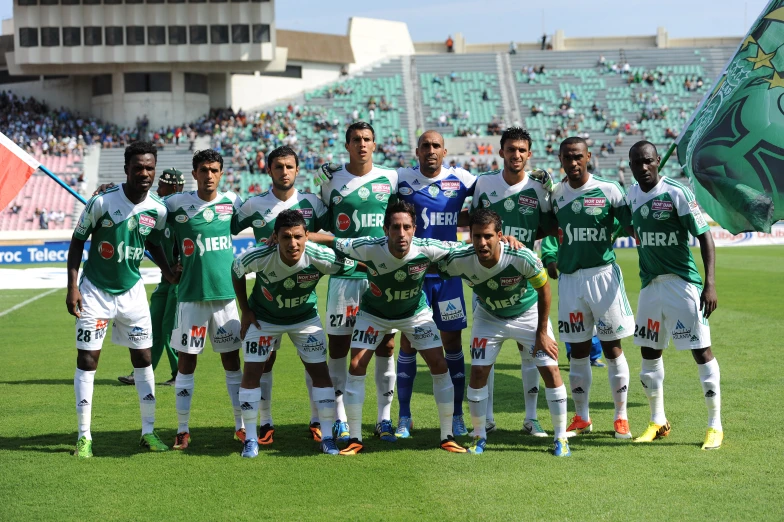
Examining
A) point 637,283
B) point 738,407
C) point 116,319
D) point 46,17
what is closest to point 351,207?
point 116,319

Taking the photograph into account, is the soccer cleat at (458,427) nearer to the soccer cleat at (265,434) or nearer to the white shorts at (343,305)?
the white shorts at (343,305)

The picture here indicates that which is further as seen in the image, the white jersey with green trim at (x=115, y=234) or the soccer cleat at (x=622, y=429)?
the soccer cleat at (x=622, y=429)

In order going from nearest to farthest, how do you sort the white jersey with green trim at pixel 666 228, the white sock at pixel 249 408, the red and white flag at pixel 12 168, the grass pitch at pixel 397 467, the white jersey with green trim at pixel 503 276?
the grass pitch at pixel 397 467, the white jersey with green trim at pixel 503 276, the white sock at pixel 249 408, the white jersey with green trim at pixel 666 228, the red and white flag at pixel 12 168

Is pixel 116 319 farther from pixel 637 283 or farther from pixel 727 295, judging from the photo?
pixel 637 283

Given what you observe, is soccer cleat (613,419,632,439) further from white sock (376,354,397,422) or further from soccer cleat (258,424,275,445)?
soccer cleat (258,424,275,445)

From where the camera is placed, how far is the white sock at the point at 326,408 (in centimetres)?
750

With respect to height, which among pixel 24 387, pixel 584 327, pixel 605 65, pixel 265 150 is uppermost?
pixel 605 65

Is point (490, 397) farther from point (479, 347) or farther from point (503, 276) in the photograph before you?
point (503, 276)

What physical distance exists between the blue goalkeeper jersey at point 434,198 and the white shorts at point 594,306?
1.20 m

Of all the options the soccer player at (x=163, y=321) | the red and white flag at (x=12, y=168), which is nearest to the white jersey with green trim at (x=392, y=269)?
the soccer player at (x=163, y=321)

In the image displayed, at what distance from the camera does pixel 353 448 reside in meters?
7.38

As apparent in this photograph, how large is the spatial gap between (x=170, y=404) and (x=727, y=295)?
1403 cm

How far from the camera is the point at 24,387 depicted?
1087 cm

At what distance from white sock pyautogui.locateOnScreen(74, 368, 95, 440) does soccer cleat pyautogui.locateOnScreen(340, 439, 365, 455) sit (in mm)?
2130
